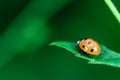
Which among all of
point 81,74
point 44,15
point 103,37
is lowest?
point 81,74

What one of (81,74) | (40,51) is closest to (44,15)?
(40,51)

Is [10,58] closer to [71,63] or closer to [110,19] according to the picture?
[71,63]

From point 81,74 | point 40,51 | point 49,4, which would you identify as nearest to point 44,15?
point 49,4

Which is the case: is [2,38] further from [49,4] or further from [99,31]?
[99,31]

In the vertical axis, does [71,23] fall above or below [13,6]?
below

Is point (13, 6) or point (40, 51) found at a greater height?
point (13, 6)

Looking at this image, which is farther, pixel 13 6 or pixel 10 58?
pixel 13 6
